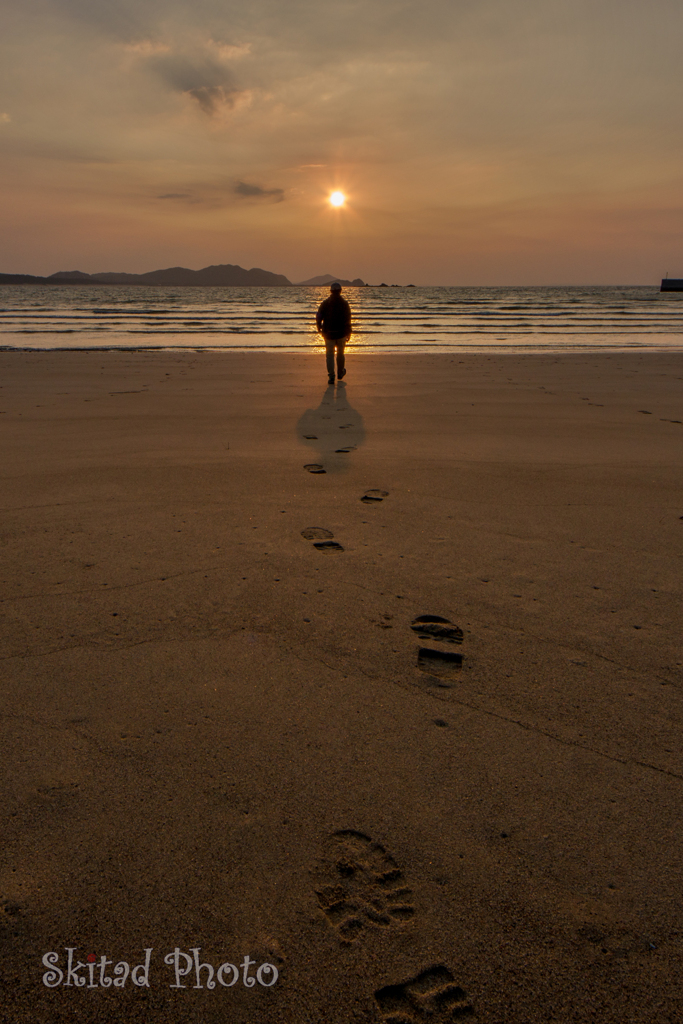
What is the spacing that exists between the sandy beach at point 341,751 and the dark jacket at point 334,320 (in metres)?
6.20

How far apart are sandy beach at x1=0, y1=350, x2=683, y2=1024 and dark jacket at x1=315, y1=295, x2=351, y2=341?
20.3ft

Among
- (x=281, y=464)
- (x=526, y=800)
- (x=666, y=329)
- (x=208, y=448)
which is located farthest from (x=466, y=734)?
(x=666, y=329)

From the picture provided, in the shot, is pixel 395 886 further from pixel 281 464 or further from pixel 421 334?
pixel 421 334

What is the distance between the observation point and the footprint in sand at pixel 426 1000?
1269 millimetres

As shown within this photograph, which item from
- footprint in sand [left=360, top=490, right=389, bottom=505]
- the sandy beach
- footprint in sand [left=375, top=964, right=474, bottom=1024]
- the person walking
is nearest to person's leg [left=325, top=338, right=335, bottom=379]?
the person walking

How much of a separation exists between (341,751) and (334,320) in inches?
358

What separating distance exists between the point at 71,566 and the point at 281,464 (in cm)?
222

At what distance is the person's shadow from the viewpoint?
531 centimetres

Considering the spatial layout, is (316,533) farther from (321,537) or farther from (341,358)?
(341,358)

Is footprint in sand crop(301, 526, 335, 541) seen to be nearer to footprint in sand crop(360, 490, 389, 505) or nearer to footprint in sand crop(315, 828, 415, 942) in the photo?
footprint in sand crop(360, 490, 389, 505)

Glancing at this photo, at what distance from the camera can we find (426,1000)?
130 centimetres

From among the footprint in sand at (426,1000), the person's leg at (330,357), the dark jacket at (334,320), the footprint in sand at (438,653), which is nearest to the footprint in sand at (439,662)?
the footprint in sand at (438,653)

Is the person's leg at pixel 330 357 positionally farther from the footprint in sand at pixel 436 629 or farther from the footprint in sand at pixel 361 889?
the footprint in sand at pixel 361 889

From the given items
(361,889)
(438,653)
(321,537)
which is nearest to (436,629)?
(438,653)
